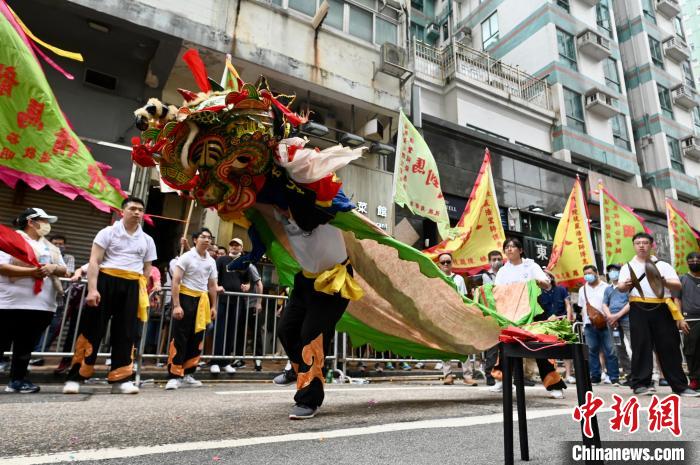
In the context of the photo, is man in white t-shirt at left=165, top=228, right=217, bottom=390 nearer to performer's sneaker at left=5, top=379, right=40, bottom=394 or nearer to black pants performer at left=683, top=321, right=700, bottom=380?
performer's sneaker at left=5, top=379, right=40, bottom=394

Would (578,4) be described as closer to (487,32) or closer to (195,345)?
(487,32)

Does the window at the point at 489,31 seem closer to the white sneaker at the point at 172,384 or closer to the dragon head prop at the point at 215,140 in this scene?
the white sneaker at the point at 172,384

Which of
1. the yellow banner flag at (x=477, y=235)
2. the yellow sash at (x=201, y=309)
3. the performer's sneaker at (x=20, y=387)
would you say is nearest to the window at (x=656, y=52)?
the yellow banner flag at (x=477, y=235)

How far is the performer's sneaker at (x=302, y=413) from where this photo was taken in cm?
280

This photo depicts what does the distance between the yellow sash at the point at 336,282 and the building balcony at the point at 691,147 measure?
89.6 feet

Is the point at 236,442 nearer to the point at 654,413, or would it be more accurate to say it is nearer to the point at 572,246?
the point at 654,413

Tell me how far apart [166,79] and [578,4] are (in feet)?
63.8

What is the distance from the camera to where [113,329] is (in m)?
4.32

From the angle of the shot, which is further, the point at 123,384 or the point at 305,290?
the point at 123,384

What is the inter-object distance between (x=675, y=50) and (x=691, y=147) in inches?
233

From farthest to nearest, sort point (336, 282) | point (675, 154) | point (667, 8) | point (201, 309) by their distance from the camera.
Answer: point (667, 8), point (675, 154), point (201, 309), point (336, 282)

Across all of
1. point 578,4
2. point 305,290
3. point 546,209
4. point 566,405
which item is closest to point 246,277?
point 305,290

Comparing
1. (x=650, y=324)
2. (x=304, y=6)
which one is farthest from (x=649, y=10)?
(x=650, y=324)

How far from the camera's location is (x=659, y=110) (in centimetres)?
2316
